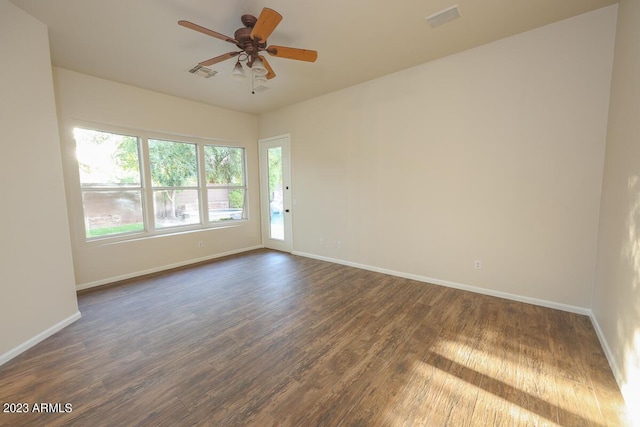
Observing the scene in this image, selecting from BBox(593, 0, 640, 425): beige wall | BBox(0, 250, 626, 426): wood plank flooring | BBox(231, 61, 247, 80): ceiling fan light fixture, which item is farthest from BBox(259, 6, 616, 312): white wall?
BBox(231, 61, 247, 80): ceiling fan light fixture

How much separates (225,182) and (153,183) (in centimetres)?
137

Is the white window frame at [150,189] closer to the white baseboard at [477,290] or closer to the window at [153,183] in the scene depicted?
the window at [153,183]

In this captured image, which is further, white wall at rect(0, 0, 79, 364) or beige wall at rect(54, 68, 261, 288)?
beige wall at rect(54, 68, 261, 288)

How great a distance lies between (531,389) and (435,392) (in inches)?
26.3

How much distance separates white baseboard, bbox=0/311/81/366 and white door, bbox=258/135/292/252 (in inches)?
137

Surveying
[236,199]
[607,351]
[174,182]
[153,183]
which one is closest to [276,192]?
[236,199]

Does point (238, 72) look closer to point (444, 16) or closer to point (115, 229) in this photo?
point (444, 16)

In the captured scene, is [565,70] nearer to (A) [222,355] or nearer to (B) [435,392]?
(B) [435,392]

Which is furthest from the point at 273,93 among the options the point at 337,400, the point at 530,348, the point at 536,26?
the point at 530,348

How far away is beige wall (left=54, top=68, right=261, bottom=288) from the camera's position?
139 inches

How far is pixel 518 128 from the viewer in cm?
291

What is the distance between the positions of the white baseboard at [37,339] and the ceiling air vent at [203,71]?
3239 millimetres

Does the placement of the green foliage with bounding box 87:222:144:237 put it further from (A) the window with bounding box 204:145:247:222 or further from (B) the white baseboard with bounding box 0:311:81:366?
(B) the white baseboard with bounding box 0:311:81:366

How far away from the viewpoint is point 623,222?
196 centimetres
